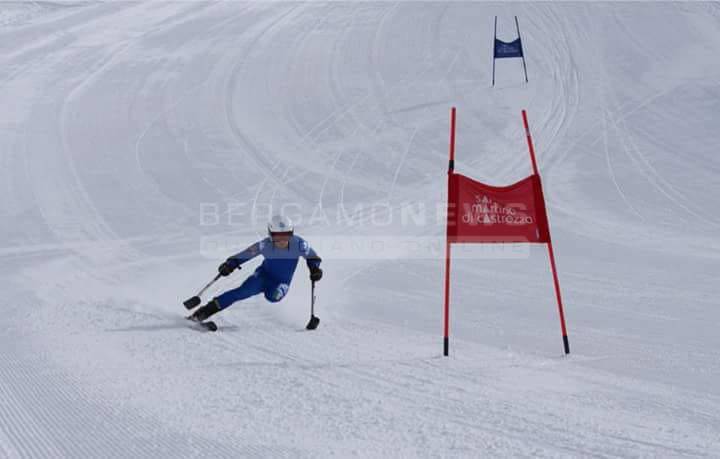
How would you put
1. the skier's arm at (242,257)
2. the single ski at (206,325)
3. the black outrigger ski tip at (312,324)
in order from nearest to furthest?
the single ski at (206,325)
the black outrigger ski tip at (312,324)
the skier's arm at (242,257)

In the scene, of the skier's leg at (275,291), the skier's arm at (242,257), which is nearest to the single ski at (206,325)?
the skier's arm at (242,257)

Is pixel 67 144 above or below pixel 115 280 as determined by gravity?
Result: above

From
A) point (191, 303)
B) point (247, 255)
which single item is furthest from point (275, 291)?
point (191, 303)

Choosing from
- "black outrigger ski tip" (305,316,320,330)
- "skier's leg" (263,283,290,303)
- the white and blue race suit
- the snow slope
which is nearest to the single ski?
the snow slope

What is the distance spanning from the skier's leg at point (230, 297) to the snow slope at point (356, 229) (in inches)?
10.6

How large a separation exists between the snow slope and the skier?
11.9 inches

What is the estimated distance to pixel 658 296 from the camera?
7.60 m

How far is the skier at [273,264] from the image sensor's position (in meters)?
6.85

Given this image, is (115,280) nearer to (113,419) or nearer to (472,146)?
(113,419)

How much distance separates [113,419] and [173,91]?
51.1ft

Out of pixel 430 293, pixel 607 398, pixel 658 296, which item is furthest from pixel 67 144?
pixel 607 398

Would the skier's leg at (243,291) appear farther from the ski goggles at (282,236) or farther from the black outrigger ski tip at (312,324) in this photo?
the black outrigger ski tip at (312,324)

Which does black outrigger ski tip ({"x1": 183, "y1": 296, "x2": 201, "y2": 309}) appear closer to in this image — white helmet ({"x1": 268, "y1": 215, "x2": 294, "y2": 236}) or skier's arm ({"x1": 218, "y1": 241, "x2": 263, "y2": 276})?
skier's arm ({"x1": 218, "y1": 241, "x2": 263, "y2": 276})

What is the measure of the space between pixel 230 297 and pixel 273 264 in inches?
19.9
